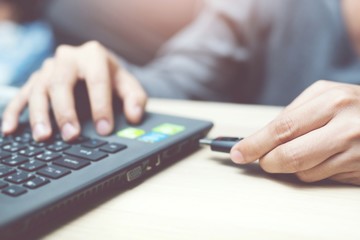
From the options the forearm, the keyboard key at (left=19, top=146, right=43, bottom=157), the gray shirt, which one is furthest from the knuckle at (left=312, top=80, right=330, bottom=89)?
the forearm

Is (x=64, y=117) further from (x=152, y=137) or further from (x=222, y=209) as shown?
(x=222, y=209)

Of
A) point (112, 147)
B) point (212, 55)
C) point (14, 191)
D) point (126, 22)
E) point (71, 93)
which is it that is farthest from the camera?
point (126, 22)

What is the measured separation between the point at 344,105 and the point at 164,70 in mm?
718

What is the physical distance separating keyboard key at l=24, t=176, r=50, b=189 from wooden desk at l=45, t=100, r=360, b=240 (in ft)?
0.14

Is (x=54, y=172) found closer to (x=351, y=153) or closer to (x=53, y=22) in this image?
(x=351, y=153)

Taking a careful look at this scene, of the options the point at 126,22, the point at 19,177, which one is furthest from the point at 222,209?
the point at 126,22

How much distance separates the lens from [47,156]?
423 millimetres

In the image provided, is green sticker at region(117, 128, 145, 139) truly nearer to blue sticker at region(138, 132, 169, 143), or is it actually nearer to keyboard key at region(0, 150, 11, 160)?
blue sticker at region(138, 132, 169, 143)

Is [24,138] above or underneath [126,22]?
underneath

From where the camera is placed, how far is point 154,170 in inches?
18.0

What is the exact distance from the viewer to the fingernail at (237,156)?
434 mm

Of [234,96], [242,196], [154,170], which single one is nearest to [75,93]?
[154,170]

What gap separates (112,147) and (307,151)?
0.66ft

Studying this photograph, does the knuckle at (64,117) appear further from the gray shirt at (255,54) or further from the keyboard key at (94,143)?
the gray shirt at (255,54)
